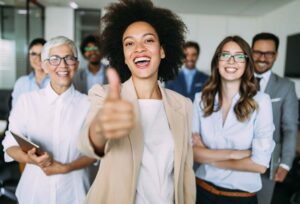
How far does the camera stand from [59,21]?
6.32 metres

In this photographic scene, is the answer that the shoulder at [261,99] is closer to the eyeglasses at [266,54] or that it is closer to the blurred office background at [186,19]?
the eyeglasses at [266,54]

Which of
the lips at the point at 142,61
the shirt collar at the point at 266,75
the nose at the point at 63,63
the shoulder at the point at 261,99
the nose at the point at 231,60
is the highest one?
the nose at the point at 231,60

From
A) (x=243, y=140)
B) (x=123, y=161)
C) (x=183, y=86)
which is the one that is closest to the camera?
(x=123, y=161)

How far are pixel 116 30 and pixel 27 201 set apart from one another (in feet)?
3.62

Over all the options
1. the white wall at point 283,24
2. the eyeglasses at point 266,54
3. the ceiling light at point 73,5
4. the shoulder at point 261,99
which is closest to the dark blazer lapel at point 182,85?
the eyeglasses at point 266,54

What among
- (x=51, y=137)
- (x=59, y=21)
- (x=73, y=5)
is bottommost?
(x=51, y=137)

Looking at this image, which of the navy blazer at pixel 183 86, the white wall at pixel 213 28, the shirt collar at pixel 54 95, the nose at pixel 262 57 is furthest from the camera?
the white wall at pixel 213 28

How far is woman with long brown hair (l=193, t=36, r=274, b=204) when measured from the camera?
1.51 m

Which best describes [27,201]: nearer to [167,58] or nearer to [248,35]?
[167,58]

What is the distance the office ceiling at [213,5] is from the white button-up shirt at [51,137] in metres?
4.12

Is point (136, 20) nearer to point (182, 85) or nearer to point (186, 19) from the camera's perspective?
point (182, 85)

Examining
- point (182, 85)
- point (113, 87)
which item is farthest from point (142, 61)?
point (182, 85)

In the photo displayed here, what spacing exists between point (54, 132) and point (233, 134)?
1038 mm

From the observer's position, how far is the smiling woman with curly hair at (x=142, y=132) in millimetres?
1099
